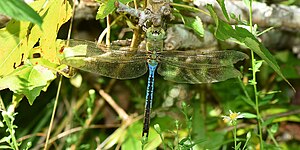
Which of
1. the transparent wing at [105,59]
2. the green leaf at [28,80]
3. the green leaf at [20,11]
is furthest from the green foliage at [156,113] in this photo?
the green leaf at [20,11]

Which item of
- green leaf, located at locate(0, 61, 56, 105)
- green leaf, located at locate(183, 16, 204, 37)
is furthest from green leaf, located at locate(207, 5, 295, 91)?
green leaf, located at locate(0, 61, 56, 105)

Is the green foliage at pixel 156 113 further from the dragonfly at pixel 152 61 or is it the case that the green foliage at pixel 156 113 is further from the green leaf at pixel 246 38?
the green leaf at pixel 246 38

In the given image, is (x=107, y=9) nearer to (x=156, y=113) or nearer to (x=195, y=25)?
(x=195, y=25)

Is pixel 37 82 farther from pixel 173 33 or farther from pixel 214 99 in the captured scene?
pixel 214 99

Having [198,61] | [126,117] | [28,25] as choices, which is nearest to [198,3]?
[198,61]

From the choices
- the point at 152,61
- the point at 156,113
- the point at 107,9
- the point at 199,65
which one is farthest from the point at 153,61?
the point at 156,113

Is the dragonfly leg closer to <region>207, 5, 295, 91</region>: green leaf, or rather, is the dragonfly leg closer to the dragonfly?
the dragonfly
